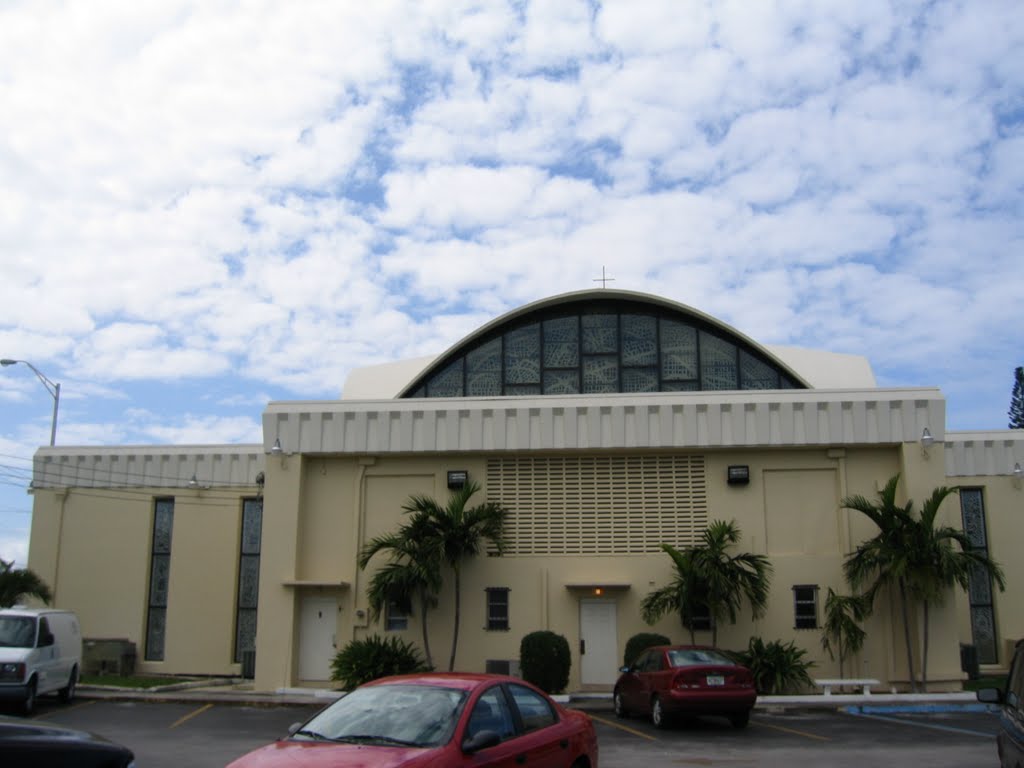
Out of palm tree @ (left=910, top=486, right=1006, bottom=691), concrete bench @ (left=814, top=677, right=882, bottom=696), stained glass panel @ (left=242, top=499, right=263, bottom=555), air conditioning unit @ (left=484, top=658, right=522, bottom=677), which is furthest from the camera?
stained glass panel @ (left=242, top=499, right=263, bottom=555)

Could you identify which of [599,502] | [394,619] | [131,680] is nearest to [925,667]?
[599,502]

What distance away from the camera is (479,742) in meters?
7.33

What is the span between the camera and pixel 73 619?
21250 mm

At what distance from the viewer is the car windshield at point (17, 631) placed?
18406 mm

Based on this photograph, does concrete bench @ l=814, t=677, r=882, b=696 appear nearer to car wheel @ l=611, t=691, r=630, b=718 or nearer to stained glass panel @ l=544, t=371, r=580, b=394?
car wheel @ l=611, t=691, r=630, b=718

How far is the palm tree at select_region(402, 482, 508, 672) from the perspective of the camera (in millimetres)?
22766

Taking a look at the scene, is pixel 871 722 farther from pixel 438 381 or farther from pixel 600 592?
pixel 438 381

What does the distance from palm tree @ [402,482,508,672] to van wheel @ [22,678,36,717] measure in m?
8.19

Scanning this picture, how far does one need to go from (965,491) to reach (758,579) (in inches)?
352

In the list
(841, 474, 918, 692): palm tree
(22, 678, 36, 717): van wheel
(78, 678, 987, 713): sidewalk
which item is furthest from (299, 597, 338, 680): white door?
(841, 474, 918, 692): palm tree

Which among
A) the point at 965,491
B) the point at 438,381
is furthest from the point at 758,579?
the point at 438,381

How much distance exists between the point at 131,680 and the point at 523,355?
13436 mm

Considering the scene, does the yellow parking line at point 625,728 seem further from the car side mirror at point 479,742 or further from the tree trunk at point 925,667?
the car side mirror at point 479,742

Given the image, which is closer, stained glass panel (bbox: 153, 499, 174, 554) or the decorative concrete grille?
the decorative concrete grille
